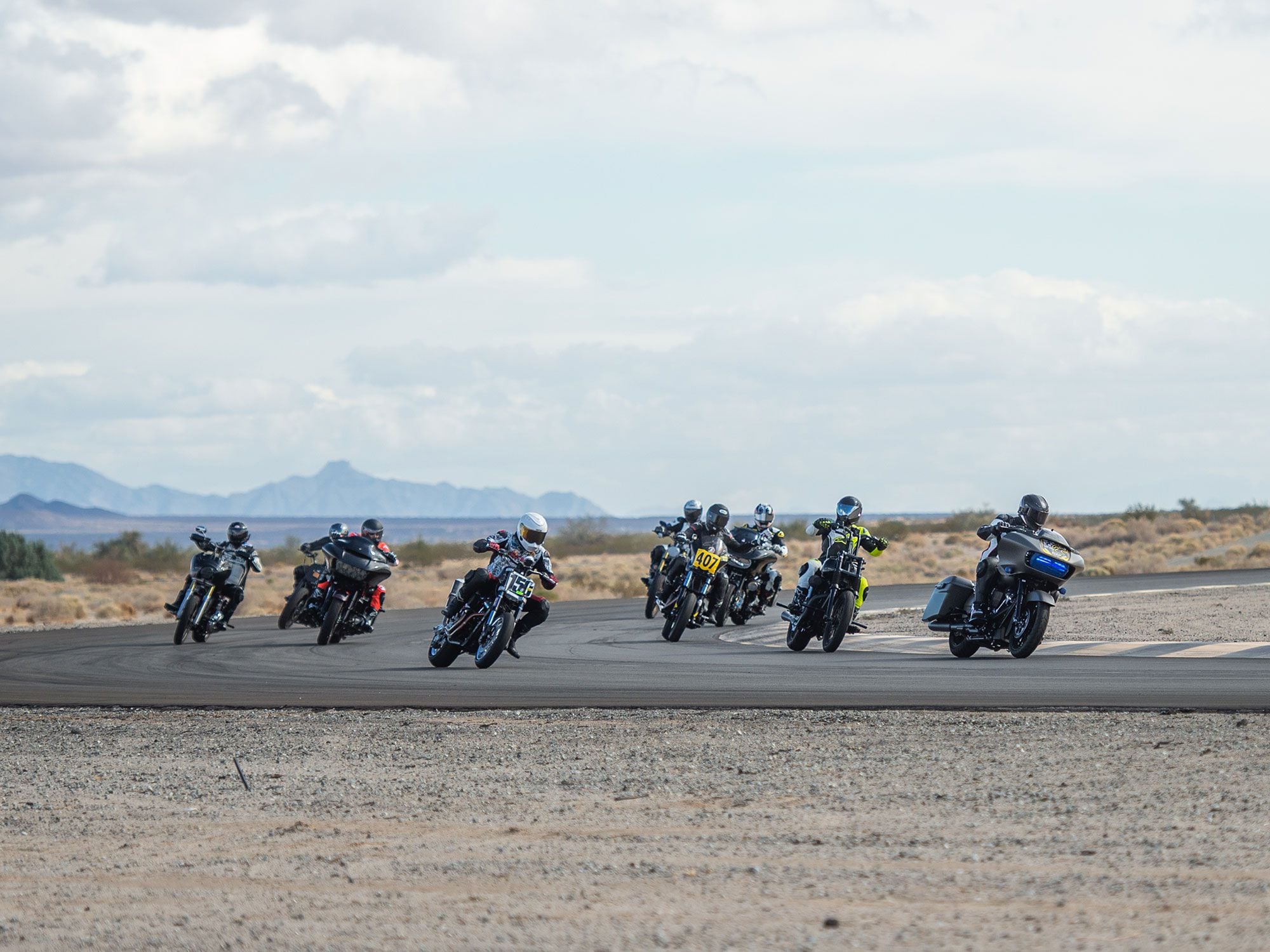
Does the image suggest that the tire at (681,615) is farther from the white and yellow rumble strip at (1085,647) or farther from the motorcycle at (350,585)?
the motorcycle at (350,585)

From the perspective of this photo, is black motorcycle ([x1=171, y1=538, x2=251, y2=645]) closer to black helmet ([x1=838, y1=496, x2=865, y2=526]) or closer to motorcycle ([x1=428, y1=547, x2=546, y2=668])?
motorcycle ([x1=428, y1=547, x2=546, y2=668])

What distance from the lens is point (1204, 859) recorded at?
782 centimetres

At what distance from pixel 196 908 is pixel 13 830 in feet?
9.61

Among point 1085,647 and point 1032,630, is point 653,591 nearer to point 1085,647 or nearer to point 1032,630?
point 1085,647

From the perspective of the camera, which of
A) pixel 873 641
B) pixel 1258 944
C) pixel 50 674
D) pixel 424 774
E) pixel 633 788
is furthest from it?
pixel 873 641

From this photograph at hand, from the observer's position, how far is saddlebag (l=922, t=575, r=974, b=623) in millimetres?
20250

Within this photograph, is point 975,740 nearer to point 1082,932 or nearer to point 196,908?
point 1082,932

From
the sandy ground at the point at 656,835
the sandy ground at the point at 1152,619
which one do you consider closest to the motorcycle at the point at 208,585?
the sandy ground at the point at 1152,619

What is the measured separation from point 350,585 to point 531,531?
223 inches

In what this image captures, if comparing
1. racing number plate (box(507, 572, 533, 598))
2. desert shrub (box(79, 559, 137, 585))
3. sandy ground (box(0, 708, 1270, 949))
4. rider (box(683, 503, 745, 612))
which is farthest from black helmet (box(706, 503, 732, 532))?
desert shrub (box(79, 559, 137, 585))

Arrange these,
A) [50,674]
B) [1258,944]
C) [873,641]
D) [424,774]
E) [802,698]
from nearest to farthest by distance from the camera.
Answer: [1258,944], [424,774], [802,698], [50,674], [873,641]

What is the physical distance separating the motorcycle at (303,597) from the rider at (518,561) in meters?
7.22

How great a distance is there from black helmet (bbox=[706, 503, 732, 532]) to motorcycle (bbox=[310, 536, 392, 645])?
5.22m

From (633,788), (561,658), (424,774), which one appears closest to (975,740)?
(633,788)
